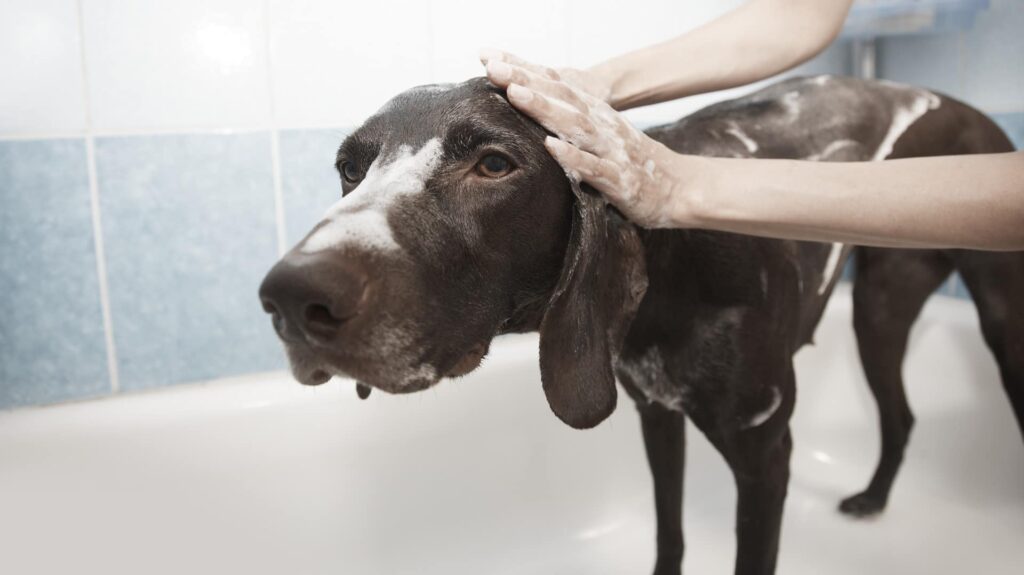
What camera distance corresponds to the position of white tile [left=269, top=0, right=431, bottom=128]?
72.3 inches

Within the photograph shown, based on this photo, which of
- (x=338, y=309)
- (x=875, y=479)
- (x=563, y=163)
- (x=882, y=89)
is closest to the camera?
(x=338, y=309)

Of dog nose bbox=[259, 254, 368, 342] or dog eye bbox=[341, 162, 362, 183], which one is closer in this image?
dog nose bbox=[259, 254, 368, 342]

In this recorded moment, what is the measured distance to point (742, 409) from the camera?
1172mm

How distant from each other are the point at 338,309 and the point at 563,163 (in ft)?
1.05

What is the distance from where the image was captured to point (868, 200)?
940mm

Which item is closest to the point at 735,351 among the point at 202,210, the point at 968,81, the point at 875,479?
the point at 875,479

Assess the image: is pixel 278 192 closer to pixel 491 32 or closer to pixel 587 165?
pixel 491 32

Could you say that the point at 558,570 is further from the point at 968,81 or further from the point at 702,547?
the point at 968,81

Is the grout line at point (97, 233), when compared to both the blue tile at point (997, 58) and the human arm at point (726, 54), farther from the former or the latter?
the blue tile at point (997, 58)

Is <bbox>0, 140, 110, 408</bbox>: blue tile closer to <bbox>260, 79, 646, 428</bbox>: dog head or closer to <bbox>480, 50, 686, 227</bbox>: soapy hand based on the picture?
<bbox>260, 79, 646, 428</bbox>: dog head

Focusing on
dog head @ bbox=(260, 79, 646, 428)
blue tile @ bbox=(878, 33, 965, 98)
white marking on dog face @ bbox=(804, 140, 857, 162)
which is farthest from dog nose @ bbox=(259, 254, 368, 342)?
blue tile @ bbox=(878, 33, 965, 98)

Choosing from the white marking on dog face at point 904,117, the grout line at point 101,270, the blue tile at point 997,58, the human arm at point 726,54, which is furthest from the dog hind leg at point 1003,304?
the grout line at point 101,270

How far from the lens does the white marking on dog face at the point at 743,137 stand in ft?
4.33

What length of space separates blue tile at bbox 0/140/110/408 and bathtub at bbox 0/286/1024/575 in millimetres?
92
